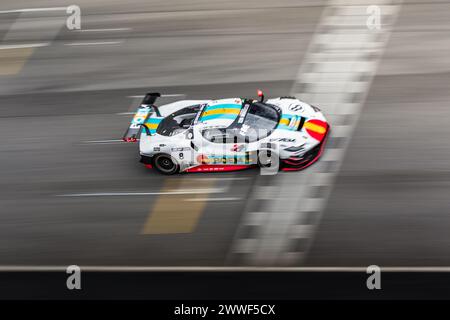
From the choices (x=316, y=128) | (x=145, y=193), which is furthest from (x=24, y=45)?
(x=316, y=128)

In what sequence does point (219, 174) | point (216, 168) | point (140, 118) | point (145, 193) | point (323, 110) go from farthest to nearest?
1. point (323, 110)
2. point (140, 118)
3. point (219, 174)
4. point (216, 168)
5. point (145, 193)

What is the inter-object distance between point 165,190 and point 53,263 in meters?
3.07

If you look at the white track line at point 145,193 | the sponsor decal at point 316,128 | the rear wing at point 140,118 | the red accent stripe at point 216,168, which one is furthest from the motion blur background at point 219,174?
the rear wing at point 140,118

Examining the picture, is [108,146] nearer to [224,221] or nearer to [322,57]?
[224,221]

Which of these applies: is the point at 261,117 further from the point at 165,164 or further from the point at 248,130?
the point at 165,164

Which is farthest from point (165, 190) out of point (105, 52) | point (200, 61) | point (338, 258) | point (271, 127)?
point (105, 52)

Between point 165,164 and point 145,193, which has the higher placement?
point 165,164

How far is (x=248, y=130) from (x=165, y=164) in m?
2.16

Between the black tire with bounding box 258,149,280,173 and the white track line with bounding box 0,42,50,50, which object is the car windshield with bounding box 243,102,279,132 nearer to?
the black tire with bounding box 258,149,280,173

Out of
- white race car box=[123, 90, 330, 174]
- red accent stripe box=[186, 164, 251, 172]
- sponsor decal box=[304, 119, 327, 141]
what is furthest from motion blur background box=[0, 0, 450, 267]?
sponsor decal box=[304, 119, 327, 141]

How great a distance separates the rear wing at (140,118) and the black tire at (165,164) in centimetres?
76

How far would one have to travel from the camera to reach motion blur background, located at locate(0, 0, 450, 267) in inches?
515

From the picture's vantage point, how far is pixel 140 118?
51.4 feet

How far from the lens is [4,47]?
2156 centimetres
